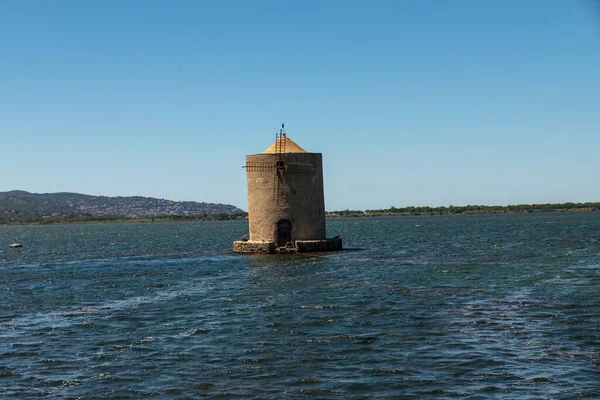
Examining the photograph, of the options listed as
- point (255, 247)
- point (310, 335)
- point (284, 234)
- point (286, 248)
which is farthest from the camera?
point (255, 247)

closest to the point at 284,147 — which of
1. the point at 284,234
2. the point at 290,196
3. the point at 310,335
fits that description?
the point at 290,196

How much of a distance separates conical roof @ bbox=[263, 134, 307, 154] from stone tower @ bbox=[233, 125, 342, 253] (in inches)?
2.0

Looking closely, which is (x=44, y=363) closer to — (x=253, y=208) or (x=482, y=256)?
(x=253, y=208)

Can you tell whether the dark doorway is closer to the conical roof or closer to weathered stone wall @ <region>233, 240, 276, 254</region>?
weathered stone wall @ <region>233, 240, 276, 254</region>

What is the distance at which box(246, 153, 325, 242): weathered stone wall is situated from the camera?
34812 millimetres

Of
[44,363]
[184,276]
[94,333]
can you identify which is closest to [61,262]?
[184,276]

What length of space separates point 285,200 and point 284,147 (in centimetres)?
314

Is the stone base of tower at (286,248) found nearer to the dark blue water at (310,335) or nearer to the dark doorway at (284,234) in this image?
the dark doorway at (284,234)

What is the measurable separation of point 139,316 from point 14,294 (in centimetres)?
834

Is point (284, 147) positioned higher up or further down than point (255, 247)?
higher up

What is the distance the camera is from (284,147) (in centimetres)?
3650

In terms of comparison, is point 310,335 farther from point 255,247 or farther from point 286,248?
point 255,247

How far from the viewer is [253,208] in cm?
3559

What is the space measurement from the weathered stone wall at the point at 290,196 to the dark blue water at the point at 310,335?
6584 mm
